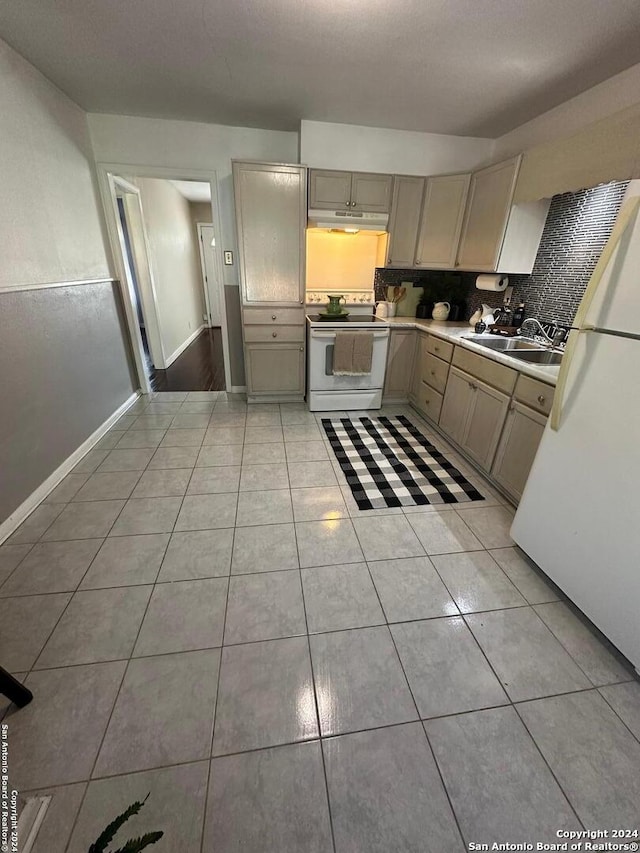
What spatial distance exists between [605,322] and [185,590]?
79.0 inches

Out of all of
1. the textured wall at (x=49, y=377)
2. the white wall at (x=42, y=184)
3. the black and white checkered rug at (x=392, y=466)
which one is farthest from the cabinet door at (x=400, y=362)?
the white wall at (x=42, y=184)

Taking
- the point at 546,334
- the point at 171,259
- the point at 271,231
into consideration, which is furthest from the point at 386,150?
the point at 171,259

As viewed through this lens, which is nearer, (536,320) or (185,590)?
(185,590)

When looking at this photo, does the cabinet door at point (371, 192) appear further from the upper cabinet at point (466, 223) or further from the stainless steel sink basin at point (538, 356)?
the stainless steel sink basin at point (538, 356)

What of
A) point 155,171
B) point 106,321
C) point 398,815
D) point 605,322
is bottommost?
point 398,815

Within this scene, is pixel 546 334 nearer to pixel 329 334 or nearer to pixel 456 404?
pixel 456 404

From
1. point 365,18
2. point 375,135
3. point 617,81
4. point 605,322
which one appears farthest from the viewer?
point 375,135

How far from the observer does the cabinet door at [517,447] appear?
6.38 ft

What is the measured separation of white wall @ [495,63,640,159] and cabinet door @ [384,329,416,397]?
65.1 inches

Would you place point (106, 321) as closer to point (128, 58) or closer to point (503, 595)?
point (128, 58)

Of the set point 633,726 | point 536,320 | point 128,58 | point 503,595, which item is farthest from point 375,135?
point 633,726

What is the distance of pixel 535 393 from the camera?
74.7 inches

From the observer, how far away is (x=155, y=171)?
3.07 meters

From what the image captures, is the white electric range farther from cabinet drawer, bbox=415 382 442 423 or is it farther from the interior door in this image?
the interior door
